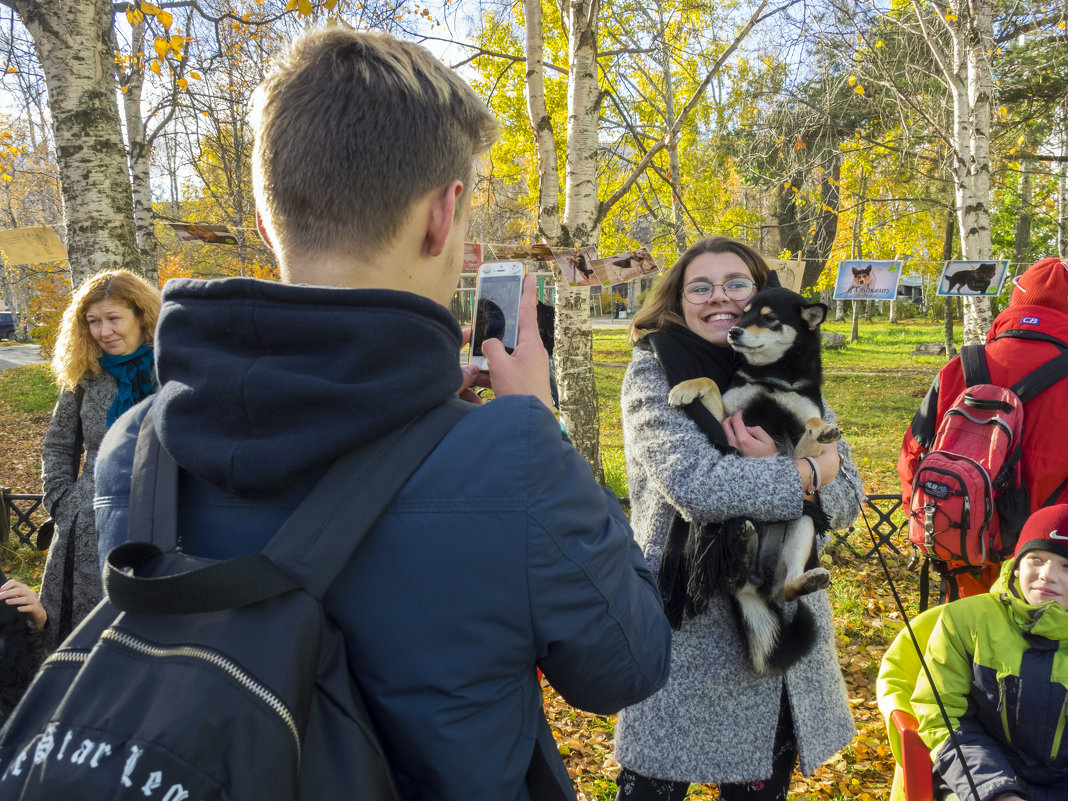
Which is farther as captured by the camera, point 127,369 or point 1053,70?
point 1053,70

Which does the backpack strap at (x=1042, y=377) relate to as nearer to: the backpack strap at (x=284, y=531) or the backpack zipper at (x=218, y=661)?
the backpack strap at (x=284, y=531)

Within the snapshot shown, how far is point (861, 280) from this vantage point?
23.1 feet

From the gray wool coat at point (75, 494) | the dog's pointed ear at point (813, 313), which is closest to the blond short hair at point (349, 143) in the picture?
the dog's pointed ear at point (813, 313)

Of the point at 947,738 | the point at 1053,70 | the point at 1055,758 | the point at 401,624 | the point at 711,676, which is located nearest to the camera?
the point at 401,624

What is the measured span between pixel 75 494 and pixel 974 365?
4.46 meters

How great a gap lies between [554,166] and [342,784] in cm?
600

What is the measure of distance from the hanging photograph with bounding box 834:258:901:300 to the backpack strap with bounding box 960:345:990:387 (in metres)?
3.72

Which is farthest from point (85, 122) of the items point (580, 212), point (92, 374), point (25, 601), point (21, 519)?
point (21, 519)

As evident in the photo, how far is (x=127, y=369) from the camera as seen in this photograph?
3457 mm

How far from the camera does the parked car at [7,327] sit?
1294 inches

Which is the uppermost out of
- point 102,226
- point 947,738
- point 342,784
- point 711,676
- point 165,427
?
point 102,226

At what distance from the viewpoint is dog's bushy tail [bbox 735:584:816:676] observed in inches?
81.7

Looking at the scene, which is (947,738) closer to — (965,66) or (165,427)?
(165,427)

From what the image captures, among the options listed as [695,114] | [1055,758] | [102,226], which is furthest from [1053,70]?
[102,226]
